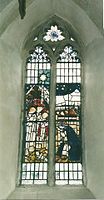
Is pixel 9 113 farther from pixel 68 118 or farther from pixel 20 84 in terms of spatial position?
pixel 68 118

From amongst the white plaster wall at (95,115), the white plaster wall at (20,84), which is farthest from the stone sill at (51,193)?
the white plaster wall at (95,115)

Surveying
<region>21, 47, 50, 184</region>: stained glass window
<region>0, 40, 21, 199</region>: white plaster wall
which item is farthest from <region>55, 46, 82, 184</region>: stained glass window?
<region>0, 40, 21, 199</region>: white plaster wall

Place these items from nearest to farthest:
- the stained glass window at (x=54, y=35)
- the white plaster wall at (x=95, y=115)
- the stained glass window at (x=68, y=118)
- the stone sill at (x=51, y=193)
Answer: the stone sill at (x=51, y=193) < the white plaster wall at (x=95, y=115) < the stained glass window at (x=68, y=118) < the stained glass window at (x=54, y=35)

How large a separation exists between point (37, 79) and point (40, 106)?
1.55 ft

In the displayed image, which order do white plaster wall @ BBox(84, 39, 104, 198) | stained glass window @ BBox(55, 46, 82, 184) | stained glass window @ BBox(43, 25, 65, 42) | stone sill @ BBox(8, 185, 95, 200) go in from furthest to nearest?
1. stained glass window @ BBox(43, 25, 65, 42)
2. stained glass window @ BBox(55, 46, 82, 184)
3. white plaster wall @ BBox(84, 39, 104, 198)
4. stone sill @ BBox(8, 185, 95, 200)

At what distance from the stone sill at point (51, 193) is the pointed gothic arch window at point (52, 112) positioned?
0.60ft

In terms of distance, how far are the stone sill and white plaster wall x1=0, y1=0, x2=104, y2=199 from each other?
0.13 ft

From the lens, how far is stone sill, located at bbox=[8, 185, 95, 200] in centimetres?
679

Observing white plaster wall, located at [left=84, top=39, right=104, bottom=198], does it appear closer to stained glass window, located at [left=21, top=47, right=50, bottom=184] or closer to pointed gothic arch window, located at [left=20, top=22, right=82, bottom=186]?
pointed gothic arch window, located at [left=20, top=22, right=82, bottom=186]

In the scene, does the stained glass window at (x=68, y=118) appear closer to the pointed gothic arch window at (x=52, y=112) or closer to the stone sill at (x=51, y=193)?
the pointed gothic arch window at (x=52, y=112)

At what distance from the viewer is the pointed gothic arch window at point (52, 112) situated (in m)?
7.30

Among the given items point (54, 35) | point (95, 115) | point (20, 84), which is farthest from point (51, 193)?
point (54, 35)

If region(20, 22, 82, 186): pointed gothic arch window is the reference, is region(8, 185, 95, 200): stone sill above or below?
below

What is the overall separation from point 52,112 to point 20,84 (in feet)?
2.08
